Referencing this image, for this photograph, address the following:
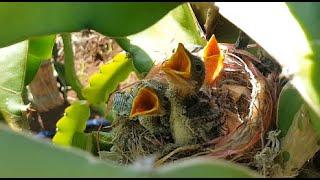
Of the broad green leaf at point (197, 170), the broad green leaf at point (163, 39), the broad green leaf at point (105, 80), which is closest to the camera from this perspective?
the broad green leaf at point (197, 170)

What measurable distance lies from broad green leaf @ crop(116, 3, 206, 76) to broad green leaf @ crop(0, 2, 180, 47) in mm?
442

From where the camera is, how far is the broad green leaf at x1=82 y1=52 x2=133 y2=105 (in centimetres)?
140

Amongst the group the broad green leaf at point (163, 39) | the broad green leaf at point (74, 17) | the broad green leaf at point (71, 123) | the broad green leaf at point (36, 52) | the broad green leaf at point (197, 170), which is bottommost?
the broad green leaf at point (71, 123)

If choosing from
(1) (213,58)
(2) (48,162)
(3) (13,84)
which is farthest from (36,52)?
(2) (48,162)

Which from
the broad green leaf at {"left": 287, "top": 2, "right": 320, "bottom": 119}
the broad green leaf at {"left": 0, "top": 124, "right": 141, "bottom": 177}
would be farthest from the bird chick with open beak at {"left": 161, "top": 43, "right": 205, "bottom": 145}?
the broad green leaf at {"left": 0, "top": 124, "right": 141, "bottom": 177}

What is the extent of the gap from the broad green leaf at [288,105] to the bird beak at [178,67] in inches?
6.8

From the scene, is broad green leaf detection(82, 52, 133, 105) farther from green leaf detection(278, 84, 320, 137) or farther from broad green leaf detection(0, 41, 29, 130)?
green leaf detection(278, 84, 320, 137)

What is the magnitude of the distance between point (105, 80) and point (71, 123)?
0.15m

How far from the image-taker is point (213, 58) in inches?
45.2

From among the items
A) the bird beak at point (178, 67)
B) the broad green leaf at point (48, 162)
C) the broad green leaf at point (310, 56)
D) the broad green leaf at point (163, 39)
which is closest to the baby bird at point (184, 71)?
the bird beak at point (178, 67)

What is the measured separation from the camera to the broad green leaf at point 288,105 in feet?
3.10

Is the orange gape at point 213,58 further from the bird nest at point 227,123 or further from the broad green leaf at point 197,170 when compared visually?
the broad green leaf at point 197,170

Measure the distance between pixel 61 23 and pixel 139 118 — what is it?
17.5 inches

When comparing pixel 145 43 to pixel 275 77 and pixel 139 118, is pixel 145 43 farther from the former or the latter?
pixel 275 77
